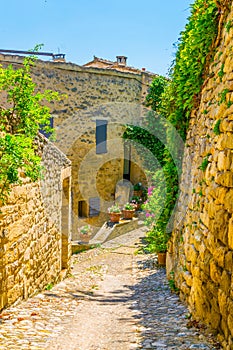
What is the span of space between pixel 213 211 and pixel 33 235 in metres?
2.81

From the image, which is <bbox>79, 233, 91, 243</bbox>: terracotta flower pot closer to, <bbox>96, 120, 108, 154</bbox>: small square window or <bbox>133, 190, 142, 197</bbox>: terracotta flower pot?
<bbox>96, 120, 108, 154</bbox>: small square window

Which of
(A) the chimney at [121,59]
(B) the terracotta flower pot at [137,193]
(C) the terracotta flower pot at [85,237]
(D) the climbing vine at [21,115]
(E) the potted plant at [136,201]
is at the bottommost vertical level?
(C) the terracotta flower pot at [85,237]

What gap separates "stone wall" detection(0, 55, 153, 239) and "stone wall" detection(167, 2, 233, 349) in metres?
9.41

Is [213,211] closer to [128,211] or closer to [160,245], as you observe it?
[160,245]

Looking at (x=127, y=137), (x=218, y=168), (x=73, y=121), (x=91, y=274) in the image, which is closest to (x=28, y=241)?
(x=218, y=168)

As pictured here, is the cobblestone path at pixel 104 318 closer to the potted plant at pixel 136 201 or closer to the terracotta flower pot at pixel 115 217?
the terracotta flower pot at pixel 115 217

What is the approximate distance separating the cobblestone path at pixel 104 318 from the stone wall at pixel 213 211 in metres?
0.28

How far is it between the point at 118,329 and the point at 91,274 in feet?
14.5

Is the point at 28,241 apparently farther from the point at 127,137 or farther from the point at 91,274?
the point at 127,137

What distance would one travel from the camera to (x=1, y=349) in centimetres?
308

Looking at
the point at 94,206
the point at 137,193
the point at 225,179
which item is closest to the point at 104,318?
the point at 225,179

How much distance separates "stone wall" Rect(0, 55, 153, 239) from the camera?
539 inches

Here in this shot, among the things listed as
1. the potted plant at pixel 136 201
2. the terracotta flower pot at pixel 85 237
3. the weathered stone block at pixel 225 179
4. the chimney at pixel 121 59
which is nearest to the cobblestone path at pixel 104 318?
the weathered stone block at pixel 225 179

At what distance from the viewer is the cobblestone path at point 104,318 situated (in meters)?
3.31
